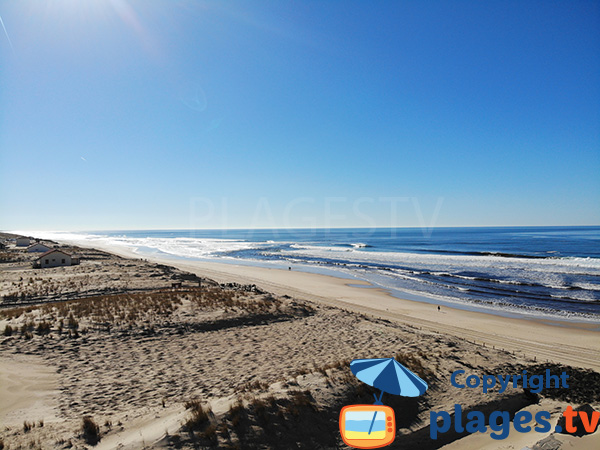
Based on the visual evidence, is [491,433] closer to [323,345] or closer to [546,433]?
[546,433]

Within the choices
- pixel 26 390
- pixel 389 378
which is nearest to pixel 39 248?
pixel 26 390

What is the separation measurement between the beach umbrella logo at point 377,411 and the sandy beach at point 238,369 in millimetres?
596

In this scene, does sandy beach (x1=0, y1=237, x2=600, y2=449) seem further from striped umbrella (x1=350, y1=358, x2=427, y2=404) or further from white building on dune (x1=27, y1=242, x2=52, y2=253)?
white building on dune (x1=27, y1=242, x2=52, y2=253)

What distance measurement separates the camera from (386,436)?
6.62m

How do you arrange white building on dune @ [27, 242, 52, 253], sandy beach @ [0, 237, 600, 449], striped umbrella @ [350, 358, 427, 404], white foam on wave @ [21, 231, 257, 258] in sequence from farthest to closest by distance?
white foam on wave @ [21, 231, 257, 258] → white building on dune @ [27, 242, 52, 253] → sandy beach @ [0, 237, 600, 449] → striped umbrella @ [350, 358, 427, 404]

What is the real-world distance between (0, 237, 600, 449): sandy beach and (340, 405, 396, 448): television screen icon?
0.55 m

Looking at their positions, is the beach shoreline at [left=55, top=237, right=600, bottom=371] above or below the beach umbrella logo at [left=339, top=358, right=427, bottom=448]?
below

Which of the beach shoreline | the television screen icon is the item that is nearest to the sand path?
the television screen icon

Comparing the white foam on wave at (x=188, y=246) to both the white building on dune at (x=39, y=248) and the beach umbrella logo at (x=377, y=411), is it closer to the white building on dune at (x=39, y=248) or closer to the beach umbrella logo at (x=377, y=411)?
the white building on dune at (x=39, y=248)

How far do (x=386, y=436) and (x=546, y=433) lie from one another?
4.55 m

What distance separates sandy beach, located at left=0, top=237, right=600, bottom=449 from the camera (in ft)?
22.0

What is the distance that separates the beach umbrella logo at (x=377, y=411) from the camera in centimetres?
635

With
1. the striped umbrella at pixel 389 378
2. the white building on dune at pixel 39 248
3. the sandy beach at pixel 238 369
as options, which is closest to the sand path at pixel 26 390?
the sandy beach at pixel 238 369

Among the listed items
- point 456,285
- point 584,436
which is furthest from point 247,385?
point 456,285
